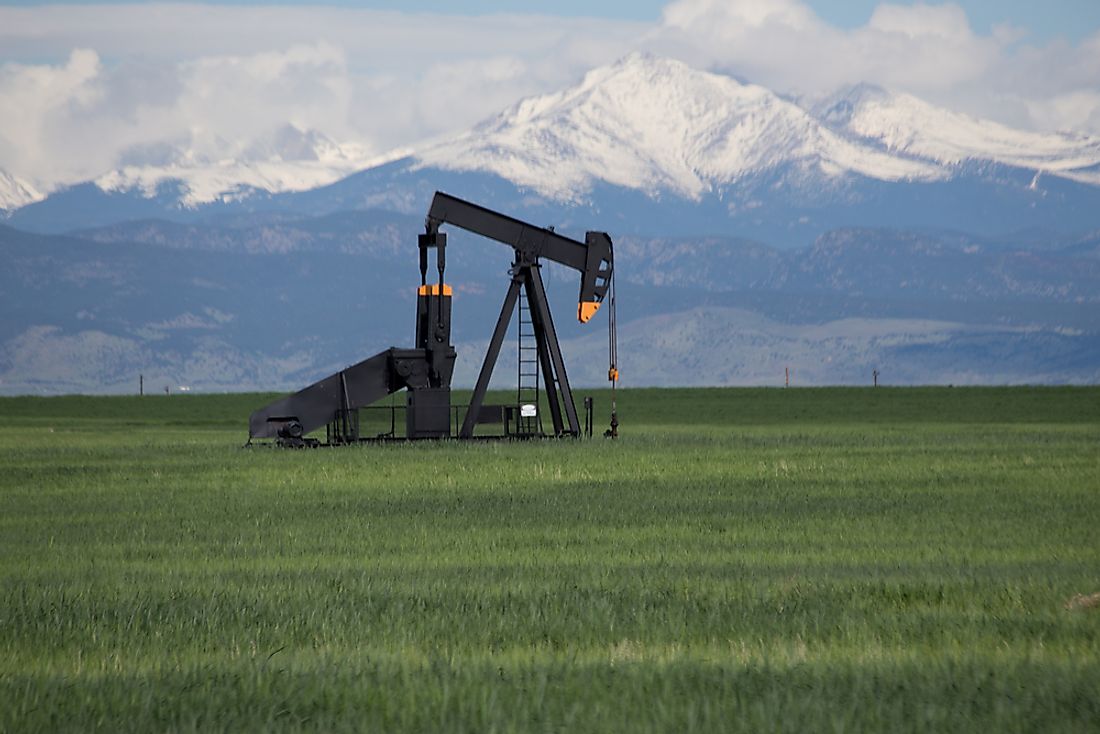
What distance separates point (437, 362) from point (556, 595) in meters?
33.1

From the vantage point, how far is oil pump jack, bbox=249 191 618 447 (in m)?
49.2

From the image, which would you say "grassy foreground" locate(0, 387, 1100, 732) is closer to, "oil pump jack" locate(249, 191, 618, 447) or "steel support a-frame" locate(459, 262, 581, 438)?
"oil pump jack" locate(249, 191, 618, 447)

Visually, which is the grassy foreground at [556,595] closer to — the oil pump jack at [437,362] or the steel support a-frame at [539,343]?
the oil pump jack at [437,362]

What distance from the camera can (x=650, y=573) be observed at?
1934 centimetres

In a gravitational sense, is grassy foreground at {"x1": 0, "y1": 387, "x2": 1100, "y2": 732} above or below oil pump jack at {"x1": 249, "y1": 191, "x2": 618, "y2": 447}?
below

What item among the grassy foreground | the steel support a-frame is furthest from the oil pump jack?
the grassy foreground

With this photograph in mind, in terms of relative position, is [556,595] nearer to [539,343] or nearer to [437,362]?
[437,362]

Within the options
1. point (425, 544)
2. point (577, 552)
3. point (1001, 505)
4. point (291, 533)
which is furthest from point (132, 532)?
point (1001, 505)

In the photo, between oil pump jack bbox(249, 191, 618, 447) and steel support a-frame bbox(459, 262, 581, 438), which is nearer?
oil pump jack bbox(249, 191, 618, 447)

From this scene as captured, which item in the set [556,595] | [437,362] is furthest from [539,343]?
[556,595]

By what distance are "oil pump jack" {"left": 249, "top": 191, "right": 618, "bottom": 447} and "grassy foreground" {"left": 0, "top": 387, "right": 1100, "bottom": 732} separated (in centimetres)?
809

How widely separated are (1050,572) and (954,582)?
161cm

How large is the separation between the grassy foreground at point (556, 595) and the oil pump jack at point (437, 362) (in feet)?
26.6

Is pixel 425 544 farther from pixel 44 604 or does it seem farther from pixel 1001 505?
pixel 1001 505
